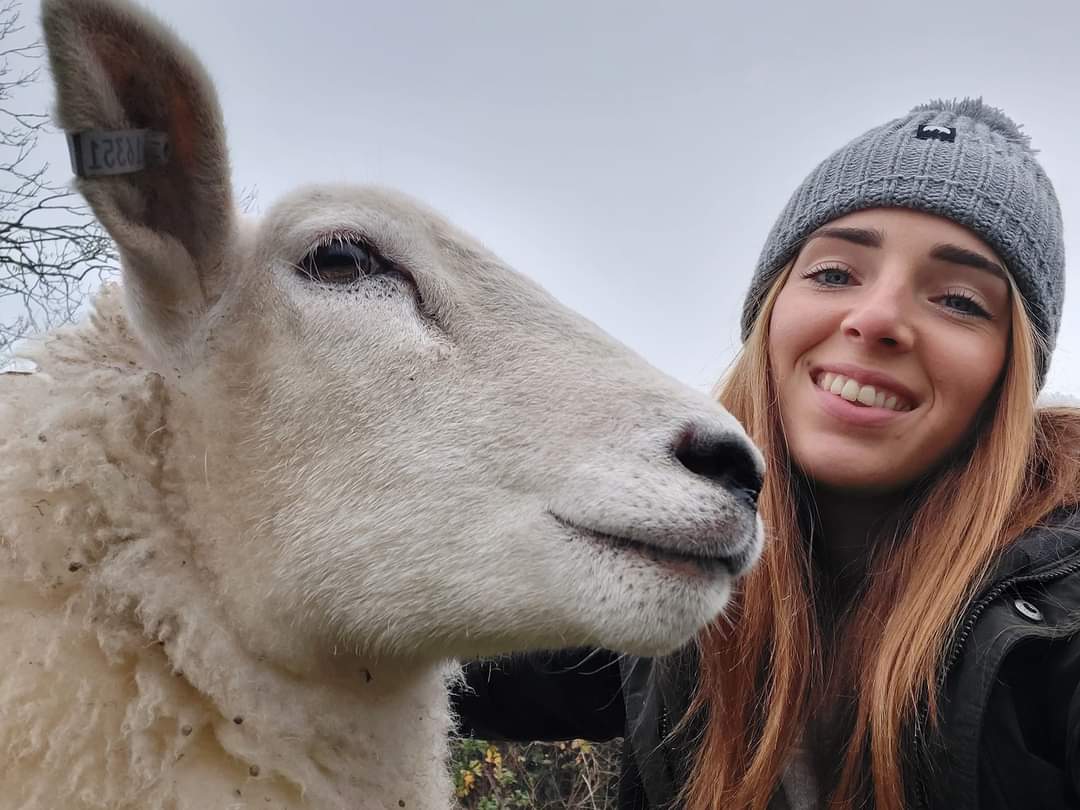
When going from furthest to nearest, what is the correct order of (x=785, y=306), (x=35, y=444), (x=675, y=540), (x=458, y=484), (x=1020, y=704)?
(x=785, y=306), (x=1020, y=704), (x=35, y=444), (x=458, y=484), (x=675, y=540)

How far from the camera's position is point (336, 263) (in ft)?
6.72

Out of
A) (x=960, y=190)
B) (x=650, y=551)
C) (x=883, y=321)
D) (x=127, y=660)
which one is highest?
(x=960, y=190)

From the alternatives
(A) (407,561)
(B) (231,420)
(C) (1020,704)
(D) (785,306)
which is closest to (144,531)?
(B) (231,420)

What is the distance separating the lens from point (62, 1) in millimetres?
1691

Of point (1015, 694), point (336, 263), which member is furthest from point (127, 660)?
point (1015, 694)

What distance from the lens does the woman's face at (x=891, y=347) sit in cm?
235

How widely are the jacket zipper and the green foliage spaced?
13.0 ft

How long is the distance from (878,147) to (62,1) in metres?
2.25

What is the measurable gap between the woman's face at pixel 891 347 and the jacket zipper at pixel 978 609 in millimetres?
418

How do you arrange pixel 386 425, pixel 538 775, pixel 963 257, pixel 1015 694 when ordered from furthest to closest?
pixel 538 775 → pixel 963 257 → pixel 1015 694 → pixel 386 425

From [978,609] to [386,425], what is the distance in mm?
1548

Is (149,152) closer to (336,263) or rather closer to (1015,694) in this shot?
(336,263)

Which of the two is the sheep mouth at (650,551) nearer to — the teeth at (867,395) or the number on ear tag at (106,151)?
the teeth at (867,395)

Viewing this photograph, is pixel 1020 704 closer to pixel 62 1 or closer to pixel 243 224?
pixel 243 224
